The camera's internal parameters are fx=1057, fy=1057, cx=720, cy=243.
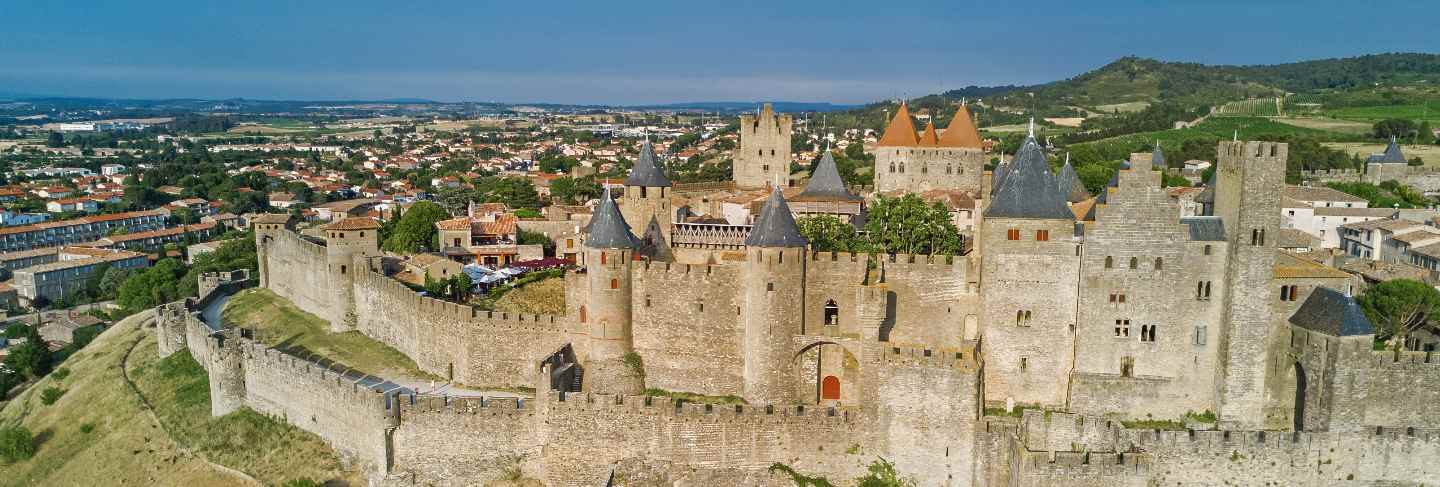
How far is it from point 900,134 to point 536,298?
1893 centimetres

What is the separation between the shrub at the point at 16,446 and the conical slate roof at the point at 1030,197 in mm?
35367

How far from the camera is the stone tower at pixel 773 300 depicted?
89.9ft

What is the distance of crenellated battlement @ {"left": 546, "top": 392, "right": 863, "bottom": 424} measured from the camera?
26.2m

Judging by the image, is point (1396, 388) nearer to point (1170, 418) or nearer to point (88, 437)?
point (1170, 418)

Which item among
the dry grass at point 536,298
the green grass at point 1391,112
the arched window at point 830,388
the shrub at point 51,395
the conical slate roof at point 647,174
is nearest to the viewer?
the arched window at point 830,388

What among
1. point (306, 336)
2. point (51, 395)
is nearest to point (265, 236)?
point (51, 395)

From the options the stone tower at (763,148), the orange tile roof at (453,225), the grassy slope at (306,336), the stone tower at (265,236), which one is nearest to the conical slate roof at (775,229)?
the grassy slope at (306,336)

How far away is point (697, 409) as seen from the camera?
2644 centimetres

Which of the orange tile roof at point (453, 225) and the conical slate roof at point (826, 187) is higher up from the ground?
the conical slate roof at point (826, 187)

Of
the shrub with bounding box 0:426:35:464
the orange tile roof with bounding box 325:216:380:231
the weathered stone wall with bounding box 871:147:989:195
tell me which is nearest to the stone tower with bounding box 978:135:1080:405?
the weathered stone wall with bounding box 871:147:989:195

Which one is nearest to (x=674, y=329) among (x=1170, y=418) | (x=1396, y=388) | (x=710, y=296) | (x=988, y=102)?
(x=710, y=296)

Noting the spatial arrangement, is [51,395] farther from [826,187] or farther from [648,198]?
[826,187]

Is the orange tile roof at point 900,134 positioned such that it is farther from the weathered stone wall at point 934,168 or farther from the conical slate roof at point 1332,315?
the conical slate roof at point 1332,315

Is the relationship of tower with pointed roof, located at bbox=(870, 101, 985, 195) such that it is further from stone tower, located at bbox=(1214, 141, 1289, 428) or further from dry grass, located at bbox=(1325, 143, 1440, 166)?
dry grass, located at bbox=(1325, 143, 1440, 166)
